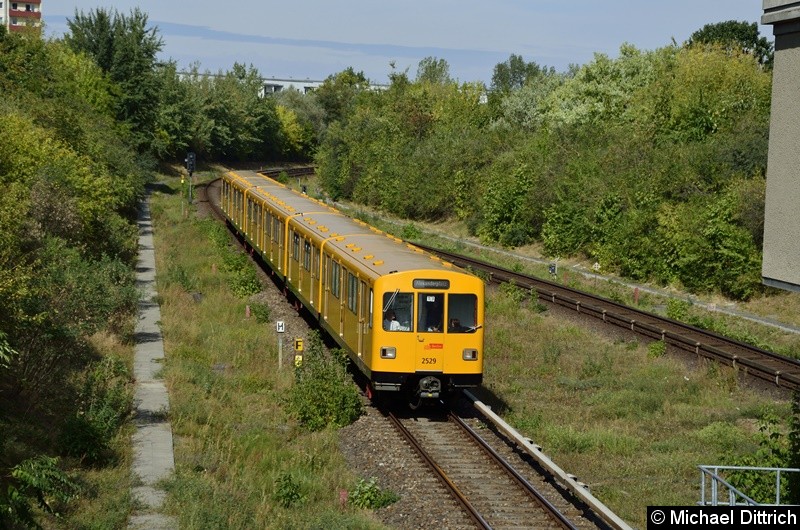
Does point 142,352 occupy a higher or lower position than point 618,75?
lower

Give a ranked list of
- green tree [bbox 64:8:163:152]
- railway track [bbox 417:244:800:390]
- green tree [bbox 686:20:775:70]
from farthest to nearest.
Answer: green tree [bbox 686:20:775:70]
green tree [bbox 64:8:163:152]
railway track [bbox 417:244:800:390]

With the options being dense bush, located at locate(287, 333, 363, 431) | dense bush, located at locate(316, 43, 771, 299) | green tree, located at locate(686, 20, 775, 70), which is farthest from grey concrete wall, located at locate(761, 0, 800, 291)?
green tree, located at locate(686, 20, 775, 70)

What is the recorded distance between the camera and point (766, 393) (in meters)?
20.4

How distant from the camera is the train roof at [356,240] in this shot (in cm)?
1877

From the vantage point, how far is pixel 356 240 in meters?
22.8

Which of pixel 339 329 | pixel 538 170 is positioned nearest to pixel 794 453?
pixel 339 329

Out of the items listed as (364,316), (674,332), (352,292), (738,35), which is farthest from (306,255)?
(738,35)

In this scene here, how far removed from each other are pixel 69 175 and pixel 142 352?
883cm

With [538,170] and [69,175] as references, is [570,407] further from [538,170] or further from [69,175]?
[538,170]

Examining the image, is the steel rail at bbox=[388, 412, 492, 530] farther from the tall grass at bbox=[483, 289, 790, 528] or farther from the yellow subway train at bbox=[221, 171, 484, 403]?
the tall grass at bbox=[483, 289, 790, 528]

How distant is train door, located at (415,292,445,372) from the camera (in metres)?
17.8

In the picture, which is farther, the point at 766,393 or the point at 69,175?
the point at 69,175

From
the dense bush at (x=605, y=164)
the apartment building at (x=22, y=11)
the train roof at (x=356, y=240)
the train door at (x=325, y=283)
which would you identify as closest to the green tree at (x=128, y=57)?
the dense bush at (x=605, y=164)

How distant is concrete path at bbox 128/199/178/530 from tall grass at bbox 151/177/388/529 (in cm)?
20
